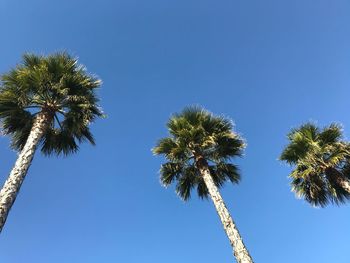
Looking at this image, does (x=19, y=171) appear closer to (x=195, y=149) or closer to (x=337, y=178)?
(x=195, y=149)

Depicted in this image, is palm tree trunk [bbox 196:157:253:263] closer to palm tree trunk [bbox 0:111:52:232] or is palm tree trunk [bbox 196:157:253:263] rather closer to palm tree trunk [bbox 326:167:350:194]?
palm tree trunk [bbox 326:167:350:194]

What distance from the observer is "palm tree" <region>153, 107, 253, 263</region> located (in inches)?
584

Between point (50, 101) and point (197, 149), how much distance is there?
230 inches

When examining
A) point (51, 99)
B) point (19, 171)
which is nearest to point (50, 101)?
point (51, 99)

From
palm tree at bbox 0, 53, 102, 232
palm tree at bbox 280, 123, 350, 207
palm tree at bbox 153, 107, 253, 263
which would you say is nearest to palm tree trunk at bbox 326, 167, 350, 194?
palm tree at bbox 280, 123, 350, 207

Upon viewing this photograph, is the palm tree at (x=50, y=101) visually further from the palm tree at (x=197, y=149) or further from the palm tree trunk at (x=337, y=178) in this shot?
the palm tree trunk at (x=337, y=178)

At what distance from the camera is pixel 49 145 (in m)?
14.0

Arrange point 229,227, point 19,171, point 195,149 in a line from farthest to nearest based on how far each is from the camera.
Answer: point 195,149 < point 229,227 < point 19,171

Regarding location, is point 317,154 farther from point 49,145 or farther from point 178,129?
point 49,145

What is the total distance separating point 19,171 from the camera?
10.1m

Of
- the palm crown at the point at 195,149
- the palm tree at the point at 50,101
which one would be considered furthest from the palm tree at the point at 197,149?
the palm tree at the point at 50,101

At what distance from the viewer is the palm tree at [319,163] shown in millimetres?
15984

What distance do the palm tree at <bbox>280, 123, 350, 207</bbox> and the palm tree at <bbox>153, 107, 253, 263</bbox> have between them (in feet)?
10.9

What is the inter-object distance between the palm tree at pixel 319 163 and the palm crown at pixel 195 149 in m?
3.37
